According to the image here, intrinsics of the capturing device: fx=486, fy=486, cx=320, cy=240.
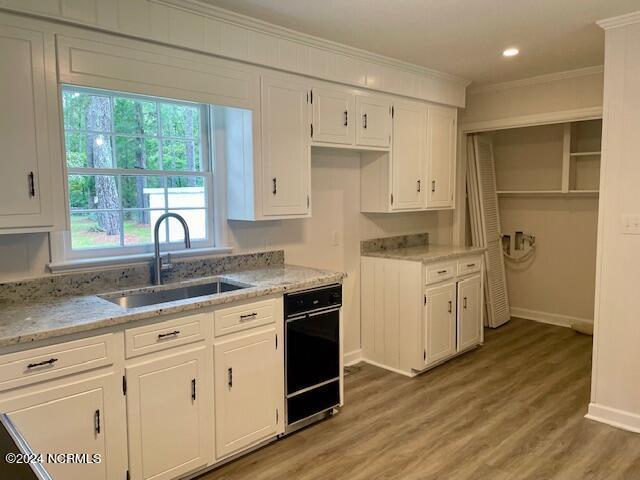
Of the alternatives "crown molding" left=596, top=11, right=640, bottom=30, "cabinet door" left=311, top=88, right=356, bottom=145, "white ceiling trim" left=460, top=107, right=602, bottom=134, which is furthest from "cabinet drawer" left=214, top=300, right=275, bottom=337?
"white ceiling trim" left=460, top=107, right=602, bottom=134

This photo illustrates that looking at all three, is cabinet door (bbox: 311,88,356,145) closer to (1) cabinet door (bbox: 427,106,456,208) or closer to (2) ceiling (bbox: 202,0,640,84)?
(2) ceiling (bbox: 202,0,640,84)

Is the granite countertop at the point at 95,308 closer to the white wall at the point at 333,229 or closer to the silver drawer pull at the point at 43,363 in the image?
the silver drawer pull at the point at 43,363

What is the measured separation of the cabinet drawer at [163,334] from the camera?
7.09 feet

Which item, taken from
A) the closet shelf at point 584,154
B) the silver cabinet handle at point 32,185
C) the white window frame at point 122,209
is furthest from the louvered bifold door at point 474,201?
the silver cabinet handle at point 32,185

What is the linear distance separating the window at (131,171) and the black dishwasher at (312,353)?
0.82 m

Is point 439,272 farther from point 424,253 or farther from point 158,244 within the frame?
point 158,244

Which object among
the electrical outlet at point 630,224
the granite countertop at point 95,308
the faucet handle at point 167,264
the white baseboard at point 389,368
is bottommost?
the white baseboard at point 389,368

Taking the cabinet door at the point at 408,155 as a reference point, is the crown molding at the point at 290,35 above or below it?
above

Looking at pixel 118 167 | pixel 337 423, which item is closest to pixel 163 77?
pixel 118 167

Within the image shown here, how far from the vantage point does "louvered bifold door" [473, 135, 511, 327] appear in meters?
5.08

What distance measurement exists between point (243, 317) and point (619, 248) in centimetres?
228

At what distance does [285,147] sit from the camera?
3150 millimetres

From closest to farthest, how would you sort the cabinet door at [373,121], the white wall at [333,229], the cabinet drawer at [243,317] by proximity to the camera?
the cabinet drawer at [243,317] → the white wall at [333,229] → the cabinet door at [373,121]

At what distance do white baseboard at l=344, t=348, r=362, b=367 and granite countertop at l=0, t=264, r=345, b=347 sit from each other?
1.26 metres
